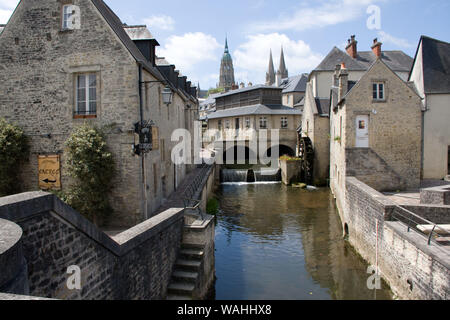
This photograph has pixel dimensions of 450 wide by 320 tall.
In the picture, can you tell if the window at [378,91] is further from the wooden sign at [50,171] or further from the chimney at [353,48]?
the chimney at [353,48]

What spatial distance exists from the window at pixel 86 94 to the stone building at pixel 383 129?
11445 millimetres

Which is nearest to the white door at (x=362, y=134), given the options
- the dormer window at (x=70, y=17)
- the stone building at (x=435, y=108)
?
the stone building at (x=435, y=108)

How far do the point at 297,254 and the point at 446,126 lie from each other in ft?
45.5

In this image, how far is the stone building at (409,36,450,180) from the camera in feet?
65.0

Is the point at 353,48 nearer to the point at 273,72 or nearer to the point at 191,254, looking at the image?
the point at 191,254

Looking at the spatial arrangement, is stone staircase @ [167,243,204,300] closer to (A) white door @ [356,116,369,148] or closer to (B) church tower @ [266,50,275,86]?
(A) white door @ [356,116,369,148]

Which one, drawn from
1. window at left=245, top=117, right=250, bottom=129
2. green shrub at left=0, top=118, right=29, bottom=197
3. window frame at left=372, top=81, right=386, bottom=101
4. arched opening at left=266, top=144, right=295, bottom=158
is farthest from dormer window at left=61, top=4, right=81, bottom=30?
arched opening at left=266, top=144, right=295, bottom=158

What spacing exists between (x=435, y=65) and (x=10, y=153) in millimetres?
22764

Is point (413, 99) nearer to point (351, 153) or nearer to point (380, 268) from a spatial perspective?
point (351, 153)

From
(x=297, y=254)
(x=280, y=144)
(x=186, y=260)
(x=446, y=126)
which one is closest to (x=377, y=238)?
(x=297, y=254)

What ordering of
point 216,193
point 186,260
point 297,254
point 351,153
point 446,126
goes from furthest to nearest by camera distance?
point 216,193
point 446,126
point 351,153
point 297,254
point 186,260

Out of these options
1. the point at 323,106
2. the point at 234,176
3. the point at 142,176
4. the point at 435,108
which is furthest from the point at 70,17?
the point at 323,106

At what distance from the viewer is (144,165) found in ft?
37.2

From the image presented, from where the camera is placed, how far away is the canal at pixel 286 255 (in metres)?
9.99
